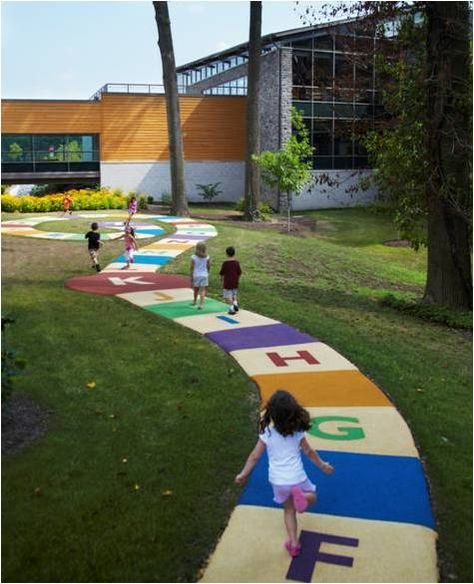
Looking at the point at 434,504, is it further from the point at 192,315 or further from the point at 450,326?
the point at 450,326

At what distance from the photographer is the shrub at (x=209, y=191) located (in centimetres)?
3884

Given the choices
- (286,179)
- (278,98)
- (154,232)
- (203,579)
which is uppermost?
(278,98)

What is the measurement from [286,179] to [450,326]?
14070mm

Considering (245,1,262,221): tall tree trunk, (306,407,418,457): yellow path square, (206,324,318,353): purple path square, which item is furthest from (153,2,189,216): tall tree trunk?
(306,407,418,457): yellow path square

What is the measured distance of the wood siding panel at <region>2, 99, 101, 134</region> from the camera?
36500mm

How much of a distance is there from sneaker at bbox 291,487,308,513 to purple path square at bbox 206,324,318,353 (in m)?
5.08

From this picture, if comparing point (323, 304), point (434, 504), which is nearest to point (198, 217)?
point (323, 304)

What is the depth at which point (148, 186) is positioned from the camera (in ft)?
128

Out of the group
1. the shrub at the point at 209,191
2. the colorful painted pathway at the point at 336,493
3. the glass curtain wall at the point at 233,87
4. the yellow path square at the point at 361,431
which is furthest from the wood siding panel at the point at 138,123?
the yellow path square at the point at 361,431

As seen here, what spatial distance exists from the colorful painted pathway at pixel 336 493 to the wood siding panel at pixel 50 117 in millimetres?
29273

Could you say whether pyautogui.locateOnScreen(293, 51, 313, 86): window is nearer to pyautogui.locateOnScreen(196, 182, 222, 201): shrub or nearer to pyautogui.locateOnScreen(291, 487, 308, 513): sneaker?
pyautogui.locateOnScreen(196, 182, 222, 201): shrub

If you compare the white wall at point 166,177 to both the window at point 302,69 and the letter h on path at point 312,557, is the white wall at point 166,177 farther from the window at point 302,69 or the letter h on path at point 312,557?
the letter h on path at point 312,557

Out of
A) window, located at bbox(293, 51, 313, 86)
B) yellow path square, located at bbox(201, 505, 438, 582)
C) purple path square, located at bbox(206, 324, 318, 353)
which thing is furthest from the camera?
window, located at bbox(293, 51, 313, 86)

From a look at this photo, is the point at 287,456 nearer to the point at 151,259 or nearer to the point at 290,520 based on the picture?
the point at 290,520
